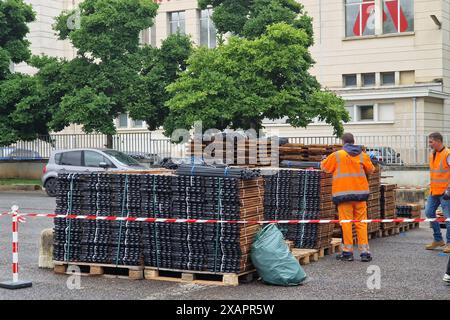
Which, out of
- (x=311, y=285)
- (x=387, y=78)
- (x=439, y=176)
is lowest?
(x=311, y=285)

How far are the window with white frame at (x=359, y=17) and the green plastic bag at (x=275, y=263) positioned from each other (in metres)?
34.3

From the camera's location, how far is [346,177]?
11.6 meters

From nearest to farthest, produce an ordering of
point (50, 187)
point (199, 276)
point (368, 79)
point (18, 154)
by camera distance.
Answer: point (199, 276)
point (50, 187)
point (18, 154)
point (368, 79)

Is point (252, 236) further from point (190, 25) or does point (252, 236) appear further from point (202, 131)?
point (190, 25)

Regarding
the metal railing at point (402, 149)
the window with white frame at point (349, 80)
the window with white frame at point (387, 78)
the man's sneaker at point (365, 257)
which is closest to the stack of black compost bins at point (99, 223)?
the man's sneaker at point (365, 257)

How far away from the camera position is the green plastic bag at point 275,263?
9.62 m

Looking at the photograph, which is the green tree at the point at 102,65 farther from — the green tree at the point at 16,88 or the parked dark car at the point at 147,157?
the parked dark car at the point at 147,157

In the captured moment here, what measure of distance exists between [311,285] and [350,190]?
2.35m

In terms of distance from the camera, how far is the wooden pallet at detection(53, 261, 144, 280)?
33.5 feet

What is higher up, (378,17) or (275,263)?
(378,17)

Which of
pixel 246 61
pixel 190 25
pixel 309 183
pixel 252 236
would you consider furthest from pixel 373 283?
pixel 190 25

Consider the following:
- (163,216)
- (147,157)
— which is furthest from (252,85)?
(163,216)

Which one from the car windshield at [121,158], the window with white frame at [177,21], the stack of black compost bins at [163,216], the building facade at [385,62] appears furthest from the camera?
the window with white frame at [177,21]

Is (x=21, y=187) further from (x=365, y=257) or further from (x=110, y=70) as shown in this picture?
(x=365, y=257)
